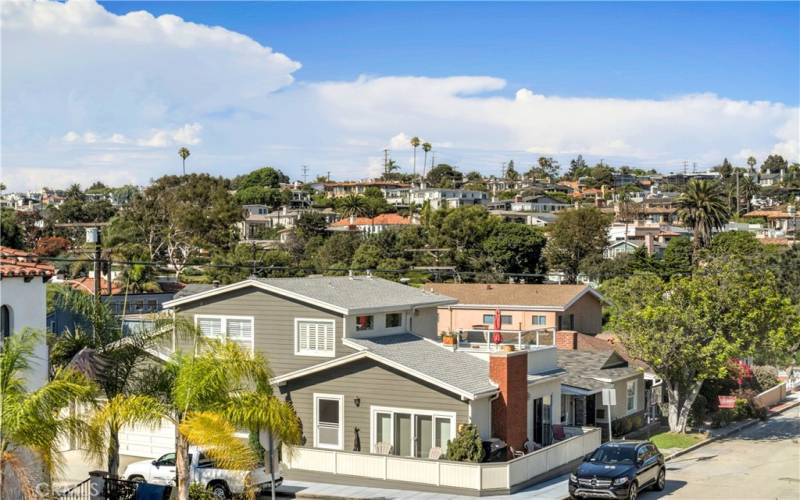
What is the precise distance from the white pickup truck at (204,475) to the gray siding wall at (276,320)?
22.4 feet

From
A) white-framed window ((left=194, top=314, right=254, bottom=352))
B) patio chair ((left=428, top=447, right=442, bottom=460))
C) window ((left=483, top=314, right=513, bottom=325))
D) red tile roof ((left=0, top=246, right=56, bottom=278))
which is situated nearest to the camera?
red tile roof ((left=0, top=246, right=56, bottom=278))

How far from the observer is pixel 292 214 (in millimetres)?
184375

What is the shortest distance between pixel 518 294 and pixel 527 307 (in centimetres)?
201

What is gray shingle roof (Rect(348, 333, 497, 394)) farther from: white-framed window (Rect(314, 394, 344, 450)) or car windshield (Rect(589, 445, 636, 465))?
car windshield (Rect(589, 445, 636, 465))

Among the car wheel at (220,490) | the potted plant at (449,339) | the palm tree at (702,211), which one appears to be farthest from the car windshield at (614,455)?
the palm tree at (702,211)

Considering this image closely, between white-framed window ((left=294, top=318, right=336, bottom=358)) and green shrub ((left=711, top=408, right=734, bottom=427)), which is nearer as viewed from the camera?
white-framed window ((left=294, top=318, right=336, bottom=358))

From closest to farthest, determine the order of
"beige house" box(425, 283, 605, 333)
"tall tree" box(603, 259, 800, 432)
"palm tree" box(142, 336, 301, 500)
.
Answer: "palm tree" box(142, 336, 301, 500) < "tall tree" box(603, 259, 800, 432) < "beige house" box(425, 283, 605, 333)

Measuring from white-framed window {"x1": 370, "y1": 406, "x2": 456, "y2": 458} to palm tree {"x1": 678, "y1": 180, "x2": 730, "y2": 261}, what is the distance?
82107 mm

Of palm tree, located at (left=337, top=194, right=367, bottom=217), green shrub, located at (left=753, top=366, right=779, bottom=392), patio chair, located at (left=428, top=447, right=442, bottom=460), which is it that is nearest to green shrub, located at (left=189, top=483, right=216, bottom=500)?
patio chair, located at (left=428, top=447, right=442, bottom=460)

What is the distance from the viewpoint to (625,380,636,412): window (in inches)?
1751

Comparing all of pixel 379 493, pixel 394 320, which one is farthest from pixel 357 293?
pixel 379 493

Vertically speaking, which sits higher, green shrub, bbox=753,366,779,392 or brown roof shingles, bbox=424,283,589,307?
brown roof shingles, bbox=424,283,589,307

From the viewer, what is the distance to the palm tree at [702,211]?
110 m

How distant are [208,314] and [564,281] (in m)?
84.1
